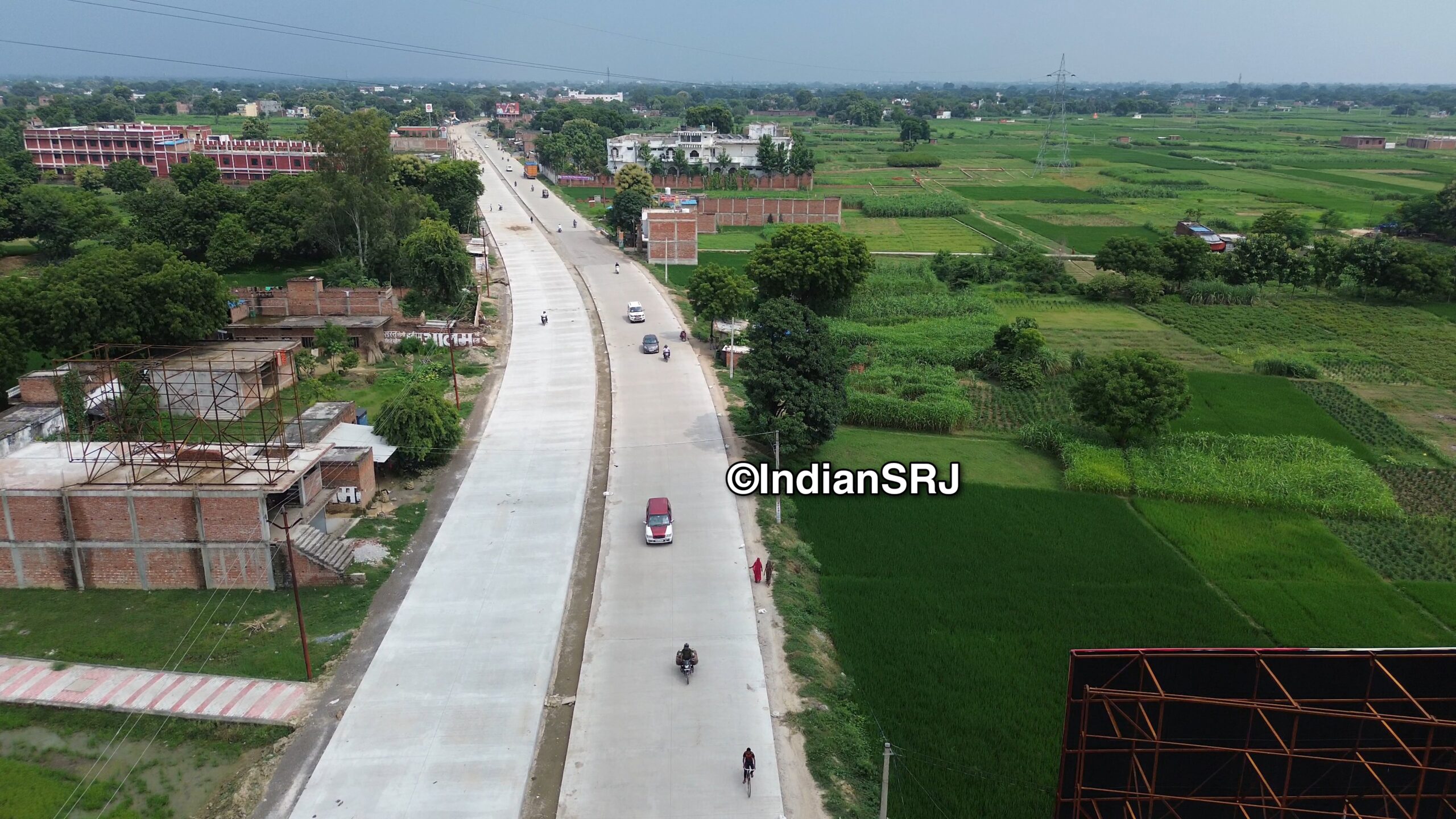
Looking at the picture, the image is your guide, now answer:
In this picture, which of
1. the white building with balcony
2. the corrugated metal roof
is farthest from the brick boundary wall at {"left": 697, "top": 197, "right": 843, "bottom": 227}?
the corrugated metal roof

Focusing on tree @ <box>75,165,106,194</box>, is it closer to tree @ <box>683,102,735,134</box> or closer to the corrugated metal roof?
the corrugated metal roof

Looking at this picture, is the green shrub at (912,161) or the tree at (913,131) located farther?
the tree at (913,131)

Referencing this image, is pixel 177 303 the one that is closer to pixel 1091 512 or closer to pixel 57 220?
pixel 57 220

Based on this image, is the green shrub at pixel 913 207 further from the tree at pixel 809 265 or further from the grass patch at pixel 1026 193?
the tree at pixel 809 265

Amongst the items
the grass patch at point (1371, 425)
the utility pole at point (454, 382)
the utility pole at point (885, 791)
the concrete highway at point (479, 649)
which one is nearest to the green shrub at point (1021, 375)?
the grass patch at point (1371, 425)

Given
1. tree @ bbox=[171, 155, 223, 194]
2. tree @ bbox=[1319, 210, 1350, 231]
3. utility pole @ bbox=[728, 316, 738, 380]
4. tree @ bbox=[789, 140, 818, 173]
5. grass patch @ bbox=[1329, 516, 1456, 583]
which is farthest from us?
tree @ bbox=[789, 140, 818, 173]

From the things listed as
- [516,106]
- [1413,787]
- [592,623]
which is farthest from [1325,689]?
[516,106]
